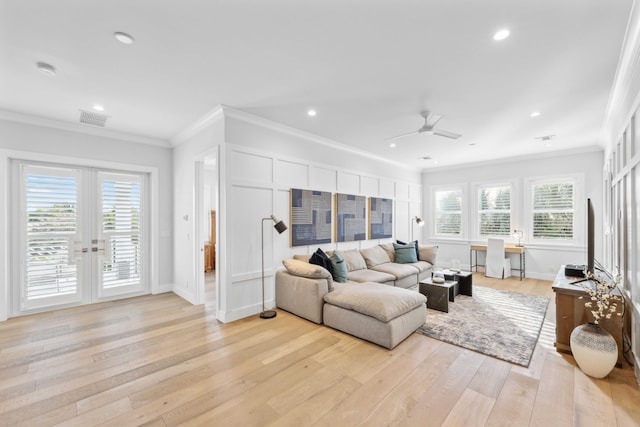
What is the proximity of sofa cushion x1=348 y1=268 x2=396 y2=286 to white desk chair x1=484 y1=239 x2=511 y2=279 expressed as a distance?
9.63 feet

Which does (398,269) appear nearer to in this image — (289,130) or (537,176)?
(289,130)

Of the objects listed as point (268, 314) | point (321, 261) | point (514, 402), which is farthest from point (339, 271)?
point (514, 402)

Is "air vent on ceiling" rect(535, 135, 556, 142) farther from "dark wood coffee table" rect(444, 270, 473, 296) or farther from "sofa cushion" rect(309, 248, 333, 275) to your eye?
"sofa cushion" rect(309, 248, 333, 275)

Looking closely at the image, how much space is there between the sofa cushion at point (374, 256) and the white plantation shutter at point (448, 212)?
2.71m

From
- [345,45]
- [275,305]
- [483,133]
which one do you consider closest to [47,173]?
[275,305]

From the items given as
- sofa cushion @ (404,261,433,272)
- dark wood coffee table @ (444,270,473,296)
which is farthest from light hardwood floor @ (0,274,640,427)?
sofa cushion @ (404,261,433,272)

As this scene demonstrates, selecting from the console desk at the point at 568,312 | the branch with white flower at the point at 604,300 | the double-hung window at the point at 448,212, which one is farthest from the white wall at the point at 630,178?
the double-hung window at the point at 448,212

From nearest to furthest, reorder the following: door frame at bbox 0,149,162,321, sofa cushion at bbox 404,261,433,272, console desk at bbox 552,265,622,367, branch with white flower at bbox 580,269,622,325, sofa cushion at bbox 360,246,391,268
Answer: branch with white flower at bbox 580,269,622,325, console desk at bbox 552,265,622,367, door frame at bbox 0,149,162,321, sofa cushion at bbox 360,246,391,268, sofa cushion at bbox 404,261,433,272

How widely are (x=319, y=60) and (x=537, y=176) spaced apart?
6.01 m

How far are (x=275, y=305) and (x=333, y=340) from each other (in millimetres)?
1343

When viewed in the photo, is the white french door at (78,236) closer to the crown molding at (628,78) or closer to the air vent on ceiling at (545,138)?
the crown molding at (628,78)

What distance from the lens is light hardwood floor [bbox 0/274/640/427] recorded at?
200 centimetres

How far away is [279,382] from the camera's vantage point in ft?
7.86

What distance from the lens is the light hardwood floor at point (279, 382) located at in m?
2.00
